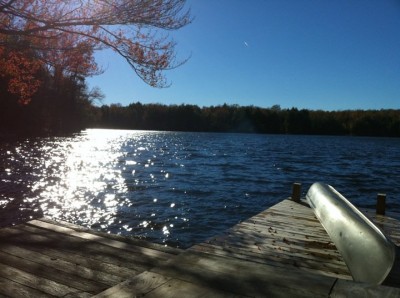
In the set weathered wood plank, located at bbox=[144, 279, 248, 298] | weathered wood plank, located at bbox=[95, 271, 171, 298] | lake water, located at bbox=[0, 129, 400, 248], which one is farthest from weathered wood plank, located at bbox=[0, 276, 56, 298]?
lake water, located at bbox=[0, 129, 400, 248]

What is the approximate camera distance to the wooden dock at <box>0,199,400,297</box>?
2.70 m

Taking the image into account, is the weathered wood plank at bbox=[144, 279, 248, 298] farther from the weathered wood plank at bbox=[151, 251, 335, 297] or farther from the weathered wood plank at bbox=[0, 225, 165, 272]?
the weathered wood plank at bbox=[0, 225, 165, 272]

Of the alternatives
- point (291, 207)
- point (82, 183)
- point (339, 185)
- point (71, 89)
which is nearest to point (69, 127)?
point (71, 89)

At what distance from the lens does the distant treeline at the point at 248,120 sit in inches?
5438

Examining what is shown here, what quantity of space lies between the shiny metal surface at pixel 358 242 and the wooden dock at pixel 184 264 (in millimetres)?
257

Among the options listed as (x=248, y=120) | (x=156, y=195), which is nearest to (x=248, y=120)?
(x=248, y=120)

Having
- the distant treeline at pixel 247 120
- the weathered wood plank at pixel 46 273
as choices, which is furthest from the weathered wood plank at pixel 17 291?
the distant treeline at pixel 247 120

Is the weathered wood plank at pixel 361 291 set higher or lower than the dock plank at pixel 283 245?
higher

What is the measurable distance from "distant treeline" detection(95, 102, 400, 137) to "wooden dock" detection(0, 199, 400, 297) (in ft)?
455

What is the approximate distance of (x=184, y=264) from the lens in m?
3.13

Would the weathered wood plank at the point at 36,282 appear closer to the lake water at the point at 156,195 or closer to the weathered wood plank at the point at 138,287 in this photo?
the weathered wood plank at the point at 138,287

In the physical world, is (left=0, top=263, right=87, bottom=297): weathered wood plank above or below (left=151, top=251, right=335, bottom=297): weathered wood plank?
below

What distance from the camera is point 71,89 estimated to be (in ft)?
214

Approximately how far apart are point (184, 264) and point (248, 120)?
155783 millimetres
